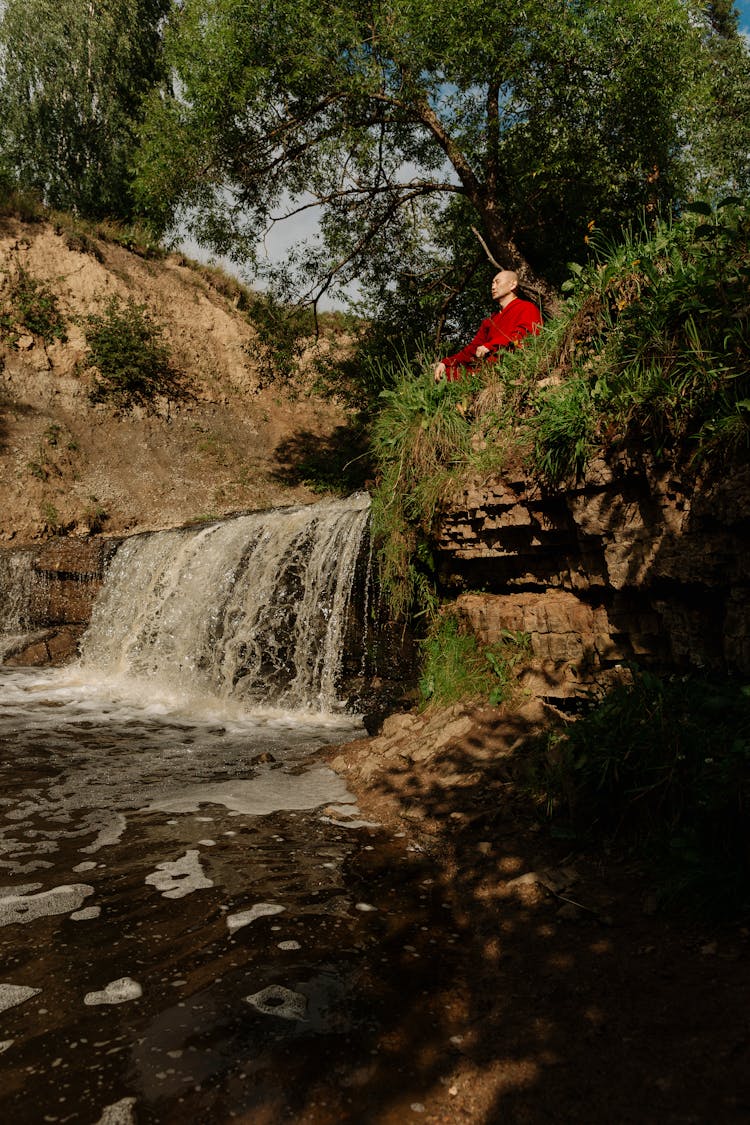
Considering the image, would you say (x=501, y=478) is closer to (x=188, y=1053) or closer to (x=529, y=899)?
(x=529, y=899)

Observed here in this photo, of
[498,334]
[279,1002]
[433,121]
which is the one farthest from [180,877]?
[433,121]

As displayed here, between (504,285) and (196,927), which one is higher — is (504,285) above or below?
above

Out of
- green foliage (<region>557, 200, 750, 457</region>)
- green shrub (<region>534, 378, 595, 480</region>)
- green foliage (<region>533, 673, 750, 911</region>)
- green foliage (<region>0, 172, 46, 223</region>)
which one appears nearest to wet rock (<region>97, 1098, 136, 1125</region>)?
green foliage (<region>533, 673, 750, 911</region>)

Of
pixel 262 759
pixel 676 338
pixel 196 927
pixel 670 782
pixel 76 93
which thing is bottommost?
pixel 262 759

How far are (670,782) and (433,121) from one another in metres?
10.6

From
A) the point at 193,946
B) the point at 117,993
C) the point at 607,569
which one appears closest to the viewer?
the point at 117,993

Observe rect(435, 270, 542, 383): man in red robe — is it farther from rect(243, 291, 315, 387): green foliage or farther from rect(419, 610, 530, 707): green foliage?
rect(243, 291, 315, 387): green foliage

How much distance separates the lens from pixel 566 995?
6.41 ft

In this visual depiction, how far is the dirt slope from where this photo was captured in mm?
13859

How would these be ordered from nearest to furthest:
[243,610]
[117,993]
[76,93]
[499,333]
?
[117,993] → [499,333] → [243,610] → [76,93]

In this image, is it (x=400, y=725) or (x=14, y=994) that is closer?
(x=14, y=994)

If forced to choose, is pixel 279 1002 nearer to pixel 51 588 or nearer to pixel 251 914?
pixel 251 914

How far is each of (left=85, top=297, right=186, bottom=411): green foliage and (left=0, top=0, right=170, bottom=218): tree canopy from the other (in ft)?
22.9

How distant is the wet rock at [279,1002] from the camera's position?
77.7 inches
